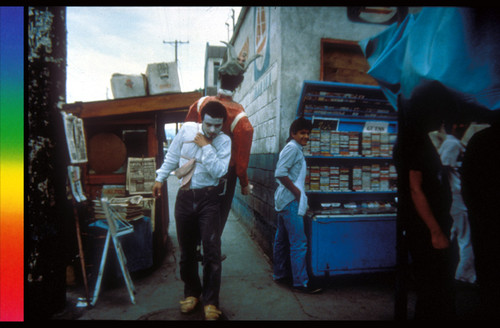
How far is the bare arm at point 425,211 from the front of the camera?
2402 mm

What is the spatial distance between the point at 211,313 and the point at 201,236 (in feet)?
2.50

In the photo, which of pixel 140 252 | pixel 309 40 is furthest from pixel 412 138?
pixel 140 252

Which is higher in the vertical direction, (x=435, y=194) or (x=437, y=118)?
(x=437, y=118)

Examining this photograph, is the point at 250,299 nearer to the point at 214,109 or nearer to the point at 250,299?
the point at 250,299

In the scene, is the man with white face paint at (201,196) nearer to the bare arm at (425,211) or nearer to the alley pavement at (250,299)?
the alley pavement at (250,299)

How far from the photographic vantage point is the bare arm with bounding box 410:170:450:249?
2.40m

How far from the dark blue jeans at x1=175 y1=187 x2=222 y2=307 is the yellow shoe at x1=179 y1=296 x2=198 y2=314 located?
59mm

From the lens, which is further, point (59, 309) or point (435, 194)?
point (59, 309)

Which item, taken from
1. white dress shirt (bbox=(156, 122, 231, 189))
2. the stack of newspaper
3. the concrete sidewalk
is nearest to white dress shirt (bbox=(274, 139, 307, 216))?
white dress shirt (bbox=(156, 122, 231, 189))

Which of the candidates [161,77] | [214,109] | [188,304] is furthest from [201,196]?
[161,77]

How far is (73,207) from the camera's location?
316 centimetres

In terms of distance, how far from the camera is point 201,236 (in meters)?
3.28
